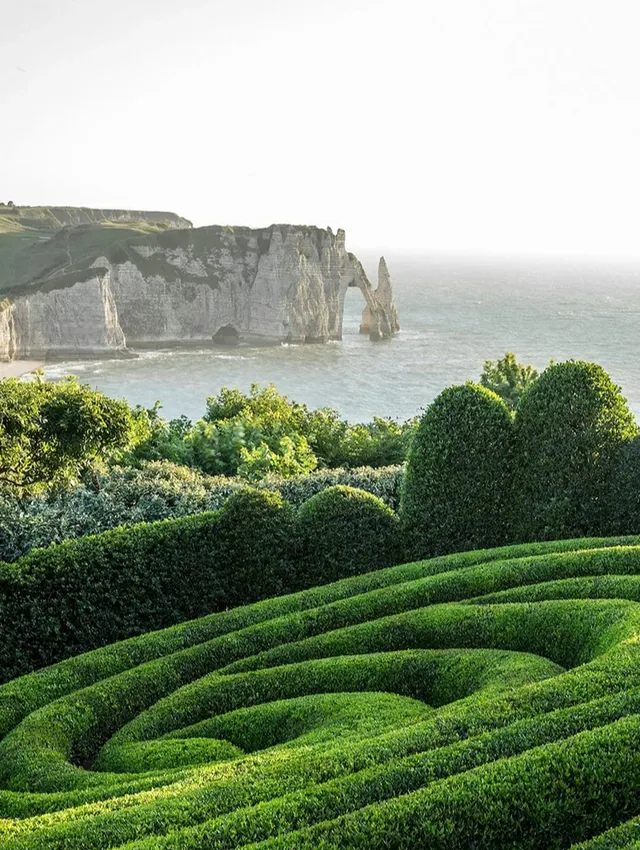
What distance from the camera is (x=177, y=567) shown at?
12.8m

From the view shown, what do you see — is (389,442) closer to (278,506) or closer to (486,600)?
(278,506)

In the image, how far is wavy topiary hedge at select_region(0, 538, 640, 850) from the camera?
5578 mm

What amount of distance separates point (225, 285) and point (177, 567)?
92264 mm

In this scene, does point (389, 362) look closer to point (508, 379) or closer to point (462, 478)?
point (508, 379)

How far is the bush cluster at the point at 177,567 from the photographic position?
11844 mm

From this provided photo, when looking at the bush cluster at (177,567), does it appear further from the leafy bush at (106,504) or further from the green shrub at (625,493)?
the green shrub at (625,493)

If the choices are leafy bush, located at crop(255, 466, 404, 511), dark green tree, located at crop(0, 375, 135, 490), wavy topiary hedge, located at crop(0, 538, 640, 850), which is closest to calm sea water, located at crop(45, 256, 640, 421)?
dark green tree, located at crop(0, 375, 135, 490)

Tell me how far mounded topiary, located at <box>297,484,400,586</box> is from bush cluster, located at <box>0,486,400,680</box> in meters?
0.02

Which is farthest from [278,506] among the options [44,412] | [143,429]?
[143,429]

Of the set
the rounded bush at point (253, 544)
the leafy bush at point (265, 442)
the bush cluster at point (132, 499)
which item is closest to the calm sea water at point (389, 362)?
the leafy bush at point (265, 442)

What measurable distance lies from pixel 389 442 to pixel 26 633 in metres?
13.1

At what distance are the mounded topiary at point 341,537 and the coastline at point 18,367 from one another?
72.2m

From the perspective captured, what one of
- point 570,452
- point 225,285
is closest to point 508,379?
point 570,452

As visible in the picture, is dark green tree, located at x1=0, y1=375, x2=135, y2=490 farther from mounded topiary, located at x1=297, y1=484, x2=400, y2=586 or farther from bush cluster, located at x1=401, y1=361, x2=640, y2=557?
bush cluster, located at x1=401, y1=361, x2=640, y2=557
